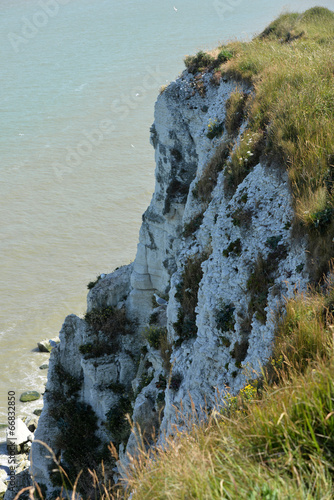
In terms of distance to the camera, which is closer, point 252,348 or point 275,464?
point 275,464

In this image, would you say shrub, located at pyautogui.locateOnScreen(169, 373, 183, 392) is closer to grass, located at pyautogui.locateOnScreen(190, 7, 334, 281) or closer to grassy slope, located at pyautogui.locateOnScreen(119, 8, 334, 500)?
grassy slope, located at pyautogui.locateOnScreen(119, 8, 334, 500)

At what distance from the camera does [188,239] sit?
45.9 feet

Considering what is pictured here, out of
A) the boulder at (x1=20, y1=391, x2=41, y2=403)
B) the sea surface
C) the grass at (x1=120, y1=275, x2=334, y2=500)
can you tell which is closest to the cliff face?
the grass at (x1=120, y1=275, x2=334, y2=500)

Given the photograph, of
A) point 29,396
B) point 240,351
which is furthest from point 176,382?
point 29,396

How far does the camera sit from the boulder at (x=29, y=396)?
32094 millimetres

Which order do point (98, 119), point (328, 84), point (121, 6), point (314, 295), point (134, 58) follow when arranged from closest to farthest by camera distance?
point (314, 295), point (328, 84), point (98, 119), point (134, 58), point (121, 6)

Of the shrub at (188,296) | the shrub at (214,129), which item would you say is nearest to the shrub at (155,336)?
the shrub at (188,296)

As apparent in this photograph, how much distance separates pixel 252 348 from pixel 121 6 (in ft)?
317

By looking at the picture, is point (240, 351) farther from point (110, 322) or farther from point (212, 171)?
point (110, 322)

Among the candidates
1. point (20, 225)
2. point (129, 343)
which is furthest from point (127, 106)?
point (129, 343)

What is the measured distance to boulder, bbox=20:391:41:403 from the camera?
105 ft

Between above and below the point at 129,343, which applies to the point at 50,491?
below

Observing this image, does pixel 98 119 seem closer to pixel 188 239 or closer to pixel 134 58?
pixel 134 58

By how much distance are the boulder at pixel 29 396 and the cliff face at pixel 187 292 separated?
12.3m
